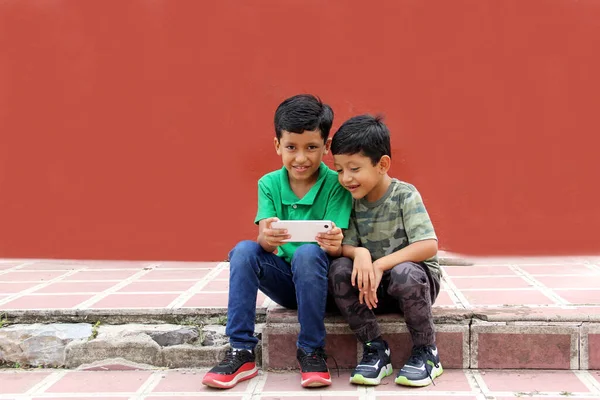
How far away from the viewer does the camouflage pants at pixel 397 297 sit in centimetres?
239

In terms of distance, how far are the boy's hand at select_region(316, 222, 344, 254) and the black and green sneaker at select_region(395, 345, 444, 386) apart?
1.53 ft

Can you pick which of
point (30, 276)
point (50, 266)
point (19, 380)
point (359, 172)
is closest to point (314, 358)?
point (359, 172)

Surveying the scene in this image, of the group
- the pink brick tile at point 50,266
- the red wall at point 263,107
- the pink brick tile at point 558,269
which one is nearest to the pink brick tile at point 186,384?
the red wall at point 263,107

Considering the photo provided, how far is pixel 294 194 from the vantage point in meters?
2.61

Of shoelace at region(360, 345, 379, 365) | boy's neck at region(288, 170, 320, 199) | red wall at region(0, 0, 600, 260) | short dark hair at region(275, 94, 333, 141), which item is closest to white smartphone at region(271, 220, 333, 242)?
boy's neck at region(288, 170, 320, 199)

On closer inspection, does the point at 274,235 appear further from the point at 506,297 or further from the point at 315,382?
the point at 506,297

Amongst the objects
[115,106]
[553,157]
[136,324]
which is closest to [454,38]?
[553,157]

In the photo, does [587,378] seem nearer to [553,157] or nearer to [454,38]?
[553,157]

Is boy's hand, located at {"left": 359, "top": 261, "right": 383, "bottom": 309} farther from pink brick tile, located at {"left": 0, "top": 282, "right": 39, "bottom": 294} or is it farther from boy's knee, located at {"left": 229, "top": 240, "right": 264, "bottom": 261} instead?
pink brick tile, located at {"left": 0, "top": 282, "right": 39, "bottom": 294}

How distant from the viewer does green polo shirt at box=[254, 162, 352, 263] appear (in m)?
2.57

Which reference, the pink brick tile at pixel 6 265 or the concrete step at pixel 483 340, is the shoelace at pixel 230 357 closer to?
the concrete step at pixel 483 340

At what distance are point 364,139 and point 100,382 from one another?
129 centimetres

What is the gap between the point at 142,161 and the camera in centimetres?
387

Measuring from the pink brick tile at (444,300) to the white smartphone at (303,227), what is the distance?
0.66 metres
